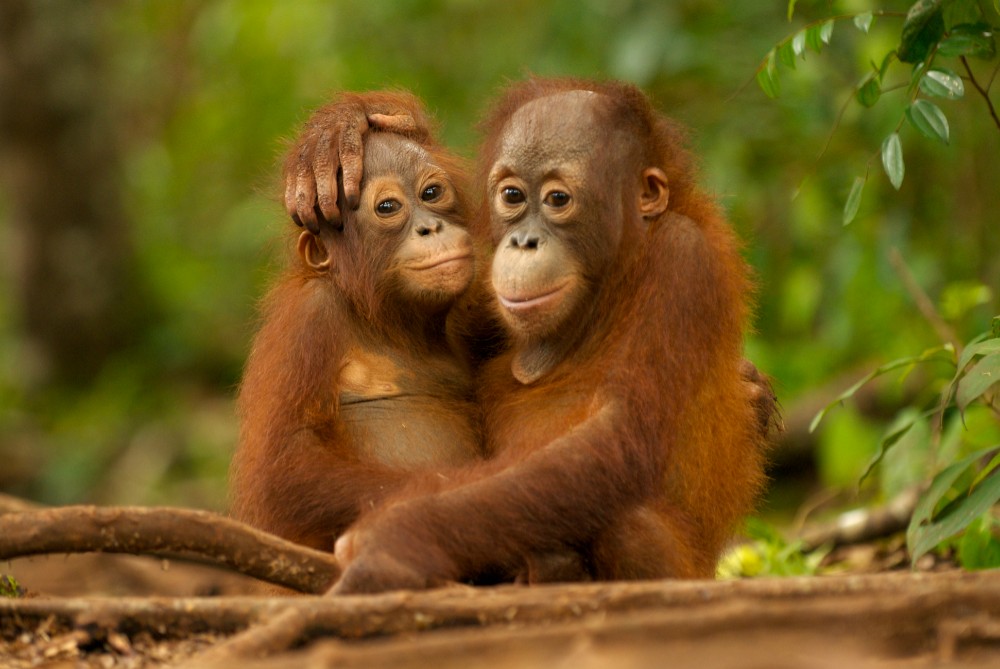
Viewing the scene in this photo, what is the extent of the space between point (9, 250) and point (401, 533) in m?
8.87

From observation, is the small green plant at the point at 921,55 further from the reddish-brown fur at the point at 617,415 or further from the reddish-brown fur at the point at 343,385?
the reddish-brown fur at the point at 343,385

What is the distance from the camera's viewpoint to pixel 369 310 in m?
4.38

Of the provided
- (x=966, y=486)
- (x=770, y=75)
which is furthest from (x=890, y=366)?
(x=770, y=75)

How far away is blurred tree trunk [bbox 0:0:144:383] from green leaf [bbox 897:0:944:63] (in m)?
8.48

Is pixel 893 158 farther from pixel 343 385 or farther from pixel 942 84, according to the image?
pixel 343 385

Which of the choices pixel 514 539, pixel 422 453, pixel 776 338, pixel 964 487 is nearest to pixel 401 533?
pixel 514 539

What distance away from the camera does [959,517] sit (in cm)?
377

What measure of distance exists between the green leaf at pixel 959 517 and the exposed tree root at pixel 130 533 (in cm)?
188

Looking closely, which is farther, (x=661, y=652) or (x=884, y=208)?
(x=884, y=208)

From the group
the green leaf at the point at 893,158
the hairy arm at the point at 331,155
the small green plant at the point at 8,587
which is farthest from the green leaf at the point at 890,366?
the small green plant at the point at 8,587

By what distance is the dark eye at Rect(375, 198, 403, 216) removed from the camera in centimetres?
441

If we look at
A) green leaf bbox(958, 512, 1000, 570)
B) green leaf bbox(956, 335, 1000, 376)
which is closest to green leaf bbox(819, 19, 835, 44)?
green leaf bbox(956, 335, 1000, 376)

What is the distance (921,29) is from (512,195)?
1.34 m

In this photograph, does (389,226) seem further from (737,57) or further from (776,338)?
(776,338)
